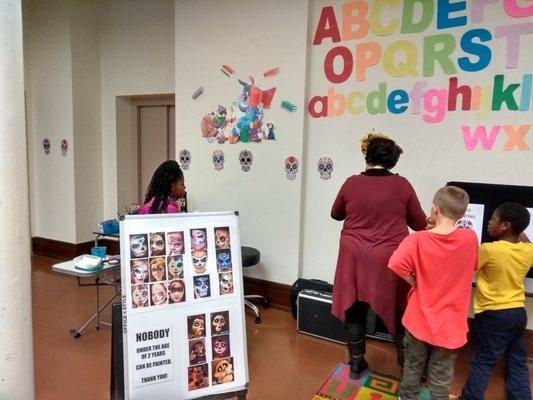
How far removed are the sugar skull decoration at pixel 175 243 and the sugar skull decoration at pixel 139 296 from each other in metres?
0.19

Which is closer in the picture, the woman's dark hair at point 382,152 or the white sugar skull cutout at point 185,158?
the woman's dark hair at point 382,152

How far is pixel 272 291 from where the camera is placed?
367cm

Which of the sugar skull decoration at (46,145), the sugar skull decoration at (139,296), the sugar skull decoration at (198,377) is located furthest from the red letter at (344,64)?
the sugar skull decoration at (46,145)

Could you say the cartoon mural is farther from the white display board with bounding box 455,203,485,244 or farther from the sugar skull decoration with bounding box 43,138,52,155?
the sugar skull decoration with bounding box 43,138,52,155

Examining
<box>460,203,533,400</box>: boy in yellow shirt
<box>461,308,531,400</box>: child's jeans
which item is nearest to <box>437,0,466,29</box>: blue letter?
<box>460,203,533,400</box>: boy in yellow shirt

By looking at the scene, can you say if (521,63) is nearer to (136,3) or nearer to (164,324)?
(164,324)

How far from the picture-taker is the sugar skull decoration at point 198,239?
1.96 meters

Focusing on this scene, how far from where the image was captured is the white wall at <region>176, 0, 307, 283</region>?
135 inches

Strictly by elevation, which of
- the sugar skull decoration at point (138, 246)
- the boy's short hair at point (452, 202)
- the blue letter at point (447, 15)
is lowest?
the sugar skull decoration at point (138, 246)

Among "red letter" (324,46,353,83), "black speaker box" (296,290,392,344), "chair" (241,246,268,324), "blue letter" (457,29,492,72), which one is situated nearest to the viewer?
"blue letter" (457,29,492,72)

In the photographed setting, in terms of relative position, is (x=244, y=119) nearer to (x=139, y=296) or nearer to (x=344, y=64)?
(x=344, y=64)

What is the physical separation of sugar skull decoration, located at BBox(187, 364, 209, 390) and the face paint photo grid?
0.32m

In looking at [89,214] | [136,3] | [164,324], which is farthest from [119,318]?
[136,3]

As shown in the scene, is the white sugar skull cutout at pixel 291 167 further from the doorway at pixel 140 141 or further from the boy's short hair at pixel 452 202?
the doorway at pixel 140 141
